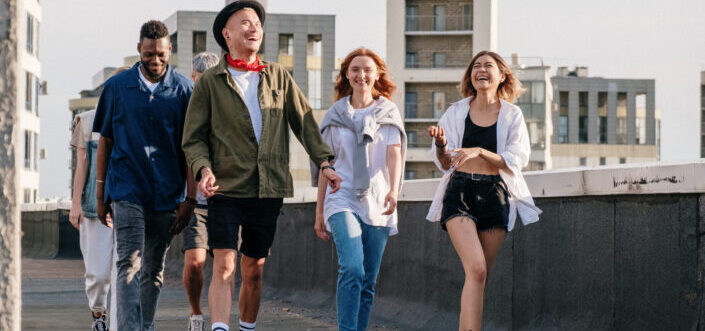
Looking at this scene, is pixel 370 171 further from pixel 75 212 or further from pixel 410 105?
pixel 410 105

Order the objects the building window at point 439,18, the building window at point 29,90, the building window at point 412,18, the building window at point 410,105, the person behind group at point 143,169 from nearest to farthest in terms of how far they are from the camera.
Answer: the person behind group at point 143,169 < the building window at point 29,90 < the building window at point 410,105 < the building window at point 439,18 < the building window at point 412,18

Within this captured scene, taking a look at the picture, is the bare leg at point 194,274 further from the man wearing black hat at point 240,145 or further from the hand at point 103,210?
the man wearing black hat at point 240,145

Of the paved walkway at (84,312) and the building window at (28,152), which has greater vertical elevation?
the building window at (28,152)

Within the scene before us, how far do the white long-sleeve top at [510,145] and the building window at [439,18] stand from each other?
89.1 meters

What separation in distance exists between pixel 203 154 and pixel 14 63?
12.2 ft

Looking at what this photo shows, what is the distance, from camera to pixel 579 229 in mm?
7441

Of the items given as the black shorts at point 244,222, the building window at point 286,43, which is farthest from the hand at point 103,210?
→ the building window at point 286,43

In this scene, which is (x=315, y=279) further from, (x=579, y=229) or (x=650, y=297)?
(x=650, y=297)

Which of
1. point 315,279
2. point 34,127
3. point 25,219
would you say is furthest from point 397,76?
point 315,279

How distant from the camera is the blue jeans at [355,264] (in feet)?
22.7

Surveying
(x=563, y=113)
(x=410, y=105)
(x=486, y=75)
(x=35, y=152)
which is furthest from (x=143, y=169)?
(x=563, y=113)

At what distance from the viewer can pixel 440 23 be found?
95.8 m

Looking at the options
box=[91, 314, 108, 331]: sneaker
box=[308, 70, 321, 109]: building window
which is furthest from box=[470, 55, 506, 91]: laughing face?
box=[308, 70, 321, 109]: building window

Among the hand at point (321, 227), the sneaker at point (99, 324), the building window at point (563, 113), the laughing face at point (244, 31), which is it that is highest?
the building window at point (563, 113)
